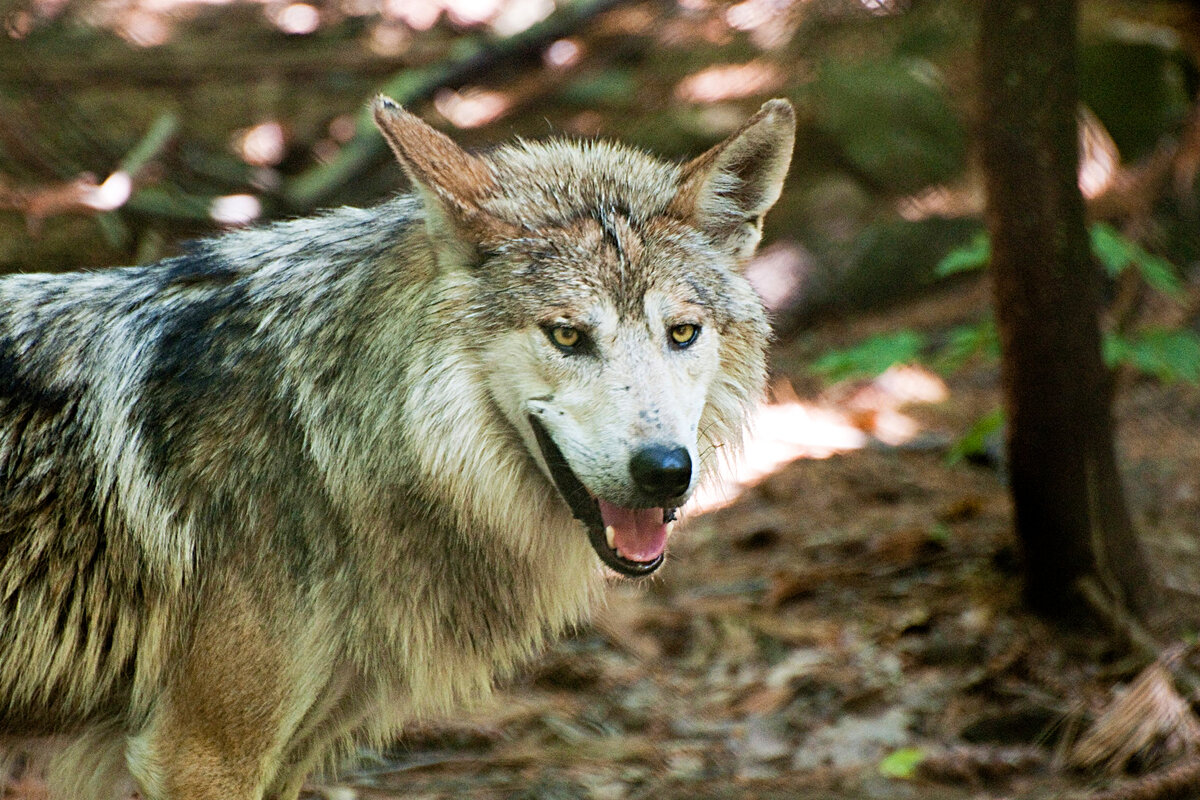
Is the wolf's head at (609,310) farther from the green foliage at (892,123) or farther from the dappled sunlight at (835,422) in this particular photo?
the green foliage at (892,123)

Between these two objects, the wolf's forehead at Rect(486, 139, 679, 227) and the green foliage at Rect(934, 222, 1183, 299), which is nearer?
the wolf's forehead at Rect(486, 139, 679, 227)

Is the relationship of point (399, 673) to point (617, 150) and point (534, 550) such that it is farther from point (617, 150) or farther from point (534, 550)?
point (617, 150)

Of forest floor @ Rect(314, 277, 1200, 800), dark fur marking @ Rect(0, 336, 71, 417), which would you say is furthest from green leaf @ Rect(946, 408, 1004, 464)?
dark fur marking @ Rect(0, 336, 71, 417)

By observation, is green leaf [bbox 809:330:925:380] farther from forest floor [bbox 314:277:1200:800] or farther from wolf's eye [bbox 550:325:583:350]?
wolf's eye [bbox 550:325:583:350]

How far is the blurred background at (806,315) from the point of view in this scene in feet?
14.2

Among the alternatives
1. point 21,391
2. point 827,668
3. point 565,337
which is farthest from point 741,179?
point 827,668

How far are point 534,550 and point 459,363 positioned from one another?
0.64 meters

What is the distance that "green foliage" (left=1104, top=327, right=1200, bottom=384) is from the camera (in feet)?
15.6

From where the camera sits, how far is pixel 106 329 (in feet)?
10.3

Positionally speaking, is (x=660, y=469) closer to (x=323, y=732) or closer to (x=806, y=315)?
(x=323, y=732)

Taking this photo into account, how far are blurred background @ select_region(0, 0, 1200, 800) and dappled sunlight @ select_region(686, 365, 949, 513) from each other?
0.03 metres

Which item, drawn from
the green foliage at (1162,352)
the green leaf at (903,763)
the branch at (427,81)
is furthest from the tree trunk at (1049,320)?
the branch at (427,81)

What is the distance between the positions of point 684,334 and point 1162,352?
2998 millimetres

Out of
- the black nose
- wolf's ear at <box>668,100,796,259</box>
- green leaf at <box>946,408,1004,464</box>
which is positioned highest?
wolf's ear at <box>668,100,796,259</box>
